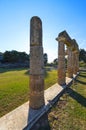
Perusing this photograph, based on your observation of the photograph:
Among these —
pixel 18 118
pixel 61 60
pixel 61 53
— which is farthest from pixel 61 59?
pixel 18 118

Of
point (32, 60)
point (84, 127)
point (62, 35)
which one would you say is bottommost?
point (84, 127)

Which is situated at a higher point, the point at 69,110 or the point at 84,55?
the point at 84,55

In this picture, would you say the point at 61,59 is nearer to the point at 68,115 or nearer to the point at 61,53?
the point at 61,53

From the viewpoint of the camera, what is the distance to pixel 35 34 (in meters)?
7.34

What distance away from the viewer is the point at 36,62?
294 inches

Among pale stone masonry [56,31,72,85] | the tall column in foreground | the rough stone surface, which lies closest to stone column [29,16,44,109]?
the rough stone surface

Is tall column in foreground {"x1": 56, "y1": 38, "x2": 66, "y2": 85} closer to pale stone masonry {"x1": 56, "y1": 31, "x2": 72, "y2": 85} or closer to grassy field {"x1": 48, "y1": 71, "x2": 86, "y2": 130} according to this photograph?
pale stone masonry {"x1": 56, "y1": 31, "x2": 72, "y2": 85}

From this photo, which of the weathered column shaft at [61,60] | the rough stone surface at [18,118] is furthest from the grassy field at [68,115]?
the weathered column shaft at [61,60]

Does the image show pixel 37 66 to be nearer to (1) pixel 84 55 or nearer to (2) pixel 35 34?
(2) pixel 35 34

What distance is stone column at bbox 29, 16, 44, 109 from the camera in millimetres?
7348

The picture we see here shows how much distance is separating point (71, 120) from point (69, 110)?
1.19 metres

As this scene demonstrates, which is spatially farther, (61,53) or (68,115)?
(61,53)

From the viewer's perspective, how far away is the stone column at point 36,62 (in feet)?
24.1

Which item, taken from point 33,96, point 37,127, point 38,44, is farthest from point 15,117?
point 38,44
